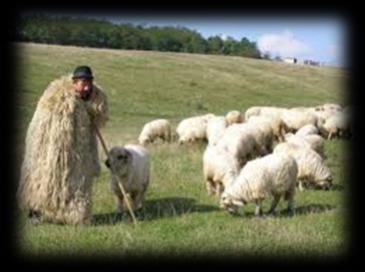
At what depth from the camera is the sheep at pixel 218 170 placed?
11.0 m

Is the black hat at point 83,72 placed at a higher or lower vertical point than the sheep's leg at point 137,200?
higher

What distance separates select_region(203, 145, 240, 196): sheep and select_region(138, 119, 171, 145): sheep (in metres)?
10.4

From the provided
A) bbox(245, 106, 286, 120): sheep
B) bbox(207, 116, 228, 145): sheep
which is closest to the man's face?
bbox(207, 116, 228, 145): sheep

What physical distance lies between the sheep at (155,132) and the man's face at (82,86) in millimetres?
12634

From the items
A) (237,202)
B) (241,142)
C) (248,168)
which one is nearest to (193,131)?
(241,142)

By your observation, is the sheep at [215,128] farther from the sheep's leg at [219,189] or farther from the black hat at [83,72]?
the black hat at [83,72]

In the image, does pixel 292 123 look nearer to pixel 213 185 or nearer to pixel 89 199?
pixel 213 185

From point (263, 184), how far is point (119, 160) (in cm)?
213

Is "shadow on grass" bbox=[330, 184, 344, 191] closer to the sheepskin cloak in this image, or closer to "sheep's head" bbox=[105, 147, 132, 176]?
"sheep's head" bbox=[105, 147, 132, 176]

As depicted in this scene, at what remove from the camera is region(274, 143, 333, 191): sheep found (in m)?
→ 11.7

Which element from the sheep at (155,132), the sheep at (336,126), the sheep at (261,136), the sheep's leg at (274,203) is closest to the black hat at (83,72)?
the sheep's leg at (274,203)

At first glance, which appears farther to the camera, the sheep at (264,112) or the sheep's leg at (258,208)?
the sheep at (264,112)

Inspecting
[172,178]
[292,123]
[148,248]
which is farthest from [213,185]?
[292,123]

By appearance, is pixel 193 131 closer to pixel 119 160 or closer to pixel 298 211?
pixel 119 160
